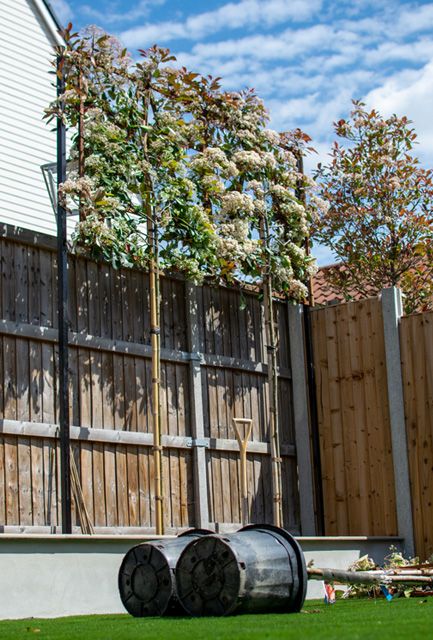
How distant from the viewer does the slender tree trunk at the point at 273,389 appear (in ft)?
34.3

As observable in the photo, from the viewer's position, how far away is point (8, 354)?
8.48 meters

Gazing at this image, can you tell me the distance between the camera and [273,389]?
10.7 m

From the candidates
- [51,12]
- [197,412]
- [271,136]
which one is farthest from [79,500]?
[51,12]

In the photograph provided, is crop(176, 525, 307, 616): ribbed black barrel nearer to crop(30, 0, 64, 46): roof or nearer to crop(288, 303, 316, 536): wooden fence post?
crop(288, 303, 316, 536): wooden fence post

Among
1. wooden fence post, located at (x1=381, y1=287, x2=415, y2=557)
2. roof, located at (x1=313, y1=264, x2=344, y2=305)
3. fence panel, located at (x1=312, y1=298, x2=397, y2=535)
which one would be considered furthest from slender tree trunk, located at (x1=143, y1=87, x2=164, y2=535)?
roof, located at (x1=313, y1=264, x2=344, y2=305)

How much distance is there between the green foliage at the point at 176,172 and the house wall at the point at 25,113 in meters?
3.98

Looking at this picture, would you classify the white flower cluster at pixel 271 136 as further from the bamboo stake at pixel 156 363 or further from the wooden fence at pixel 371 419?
the bamboo stake at pixel 156 363

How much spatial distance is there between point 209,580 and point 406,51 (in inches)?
241

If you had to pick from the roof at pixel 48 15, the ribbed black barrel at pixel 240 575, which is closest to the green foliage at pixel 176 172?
the ribbed black barrel at pixel 240 575

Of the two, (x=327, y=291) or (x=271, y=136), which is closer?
(x=271, y=136)

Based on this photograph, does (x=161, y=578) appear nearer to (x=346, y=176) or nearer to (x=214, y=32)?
(x=214, y=32)

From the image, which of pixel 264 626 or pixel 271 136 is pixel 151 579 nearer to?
pixel 264 626

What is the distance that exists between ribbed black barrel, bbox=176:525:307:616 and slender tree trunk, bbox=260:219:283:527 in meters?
3.88

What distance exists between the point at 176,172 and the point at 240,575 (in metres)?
4.87
